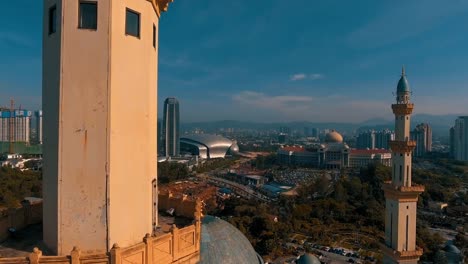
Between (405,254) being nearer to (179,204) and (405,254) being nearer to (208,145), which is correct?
(179,204)

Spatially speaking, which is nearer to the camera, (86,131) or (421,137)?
(86,131)

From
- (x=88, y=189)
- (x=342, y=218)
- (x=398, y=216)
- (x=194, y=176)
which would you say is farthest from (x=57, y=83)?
(x=194, y=176)

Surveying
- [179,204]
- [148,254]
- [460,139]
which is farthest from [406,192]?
[460,139]

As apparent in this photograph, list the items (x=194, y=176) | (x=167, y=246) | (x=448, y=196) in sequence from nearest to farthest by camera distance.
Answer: (x=167, y=246) < (x=448, y=196) < (x=194, y=176)

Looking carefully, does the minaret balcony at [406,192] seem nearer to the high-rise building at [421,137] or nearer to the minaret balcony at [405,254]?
the minaret balcony at [405,254]

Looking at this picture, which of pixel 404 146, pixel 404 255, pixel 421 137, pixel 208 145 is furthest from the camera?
pixel 208 145

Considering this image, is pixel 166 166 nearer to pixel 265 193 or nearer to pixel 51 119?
pixel 265 193
